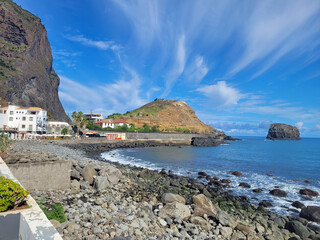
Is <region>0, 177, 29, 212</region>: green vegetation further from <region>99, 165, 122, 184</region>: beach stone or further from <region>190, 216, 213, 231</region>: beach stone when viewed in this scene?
<region>99, 165, 122, 184</region>: beach stone

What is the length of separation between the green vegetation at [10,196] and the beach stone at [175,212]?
728 cm

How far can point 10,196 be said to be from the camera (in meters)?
4.88

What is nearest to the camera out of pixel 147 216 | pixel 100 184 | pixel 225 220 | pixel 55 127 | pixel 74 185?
pixel 147 216

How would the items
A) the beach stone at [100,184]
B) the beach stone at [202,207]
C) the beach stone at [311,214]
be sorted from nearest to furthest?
the beach stone at [202,207] < the beach stone at [100,184] < the beach stone at [311,214]

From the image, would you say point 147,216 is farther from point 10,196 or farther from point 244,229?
point 10,196

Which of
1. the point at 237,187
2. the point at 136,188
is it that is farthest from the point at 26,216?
the point at 237,187

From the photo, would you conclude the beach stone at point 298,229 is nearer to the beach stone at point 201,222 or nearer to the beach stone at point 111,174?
the beach stone at point 201,222

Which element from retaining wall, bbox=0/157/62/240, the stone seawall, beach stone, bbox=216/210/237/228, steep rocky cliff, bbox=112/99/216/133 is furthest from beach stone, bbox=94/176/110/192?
steep rocky cliff, bbox=112/99/216/133

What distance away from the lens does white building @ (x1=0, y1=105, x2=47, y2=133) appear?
179 feet

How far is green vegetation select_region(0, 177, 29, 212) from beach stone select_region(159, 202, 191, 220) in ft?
23.9

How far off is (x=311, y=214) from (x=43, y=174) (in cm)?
1785

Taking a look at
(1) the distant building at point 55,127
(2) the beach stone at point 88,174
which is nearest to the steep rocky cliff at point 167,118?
(1) the distant building at point 55,127

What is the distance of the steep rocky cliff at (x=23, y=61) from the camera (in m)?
80.0

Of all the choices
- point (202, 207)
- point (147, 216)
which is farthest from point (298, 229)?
point (147, 216)
